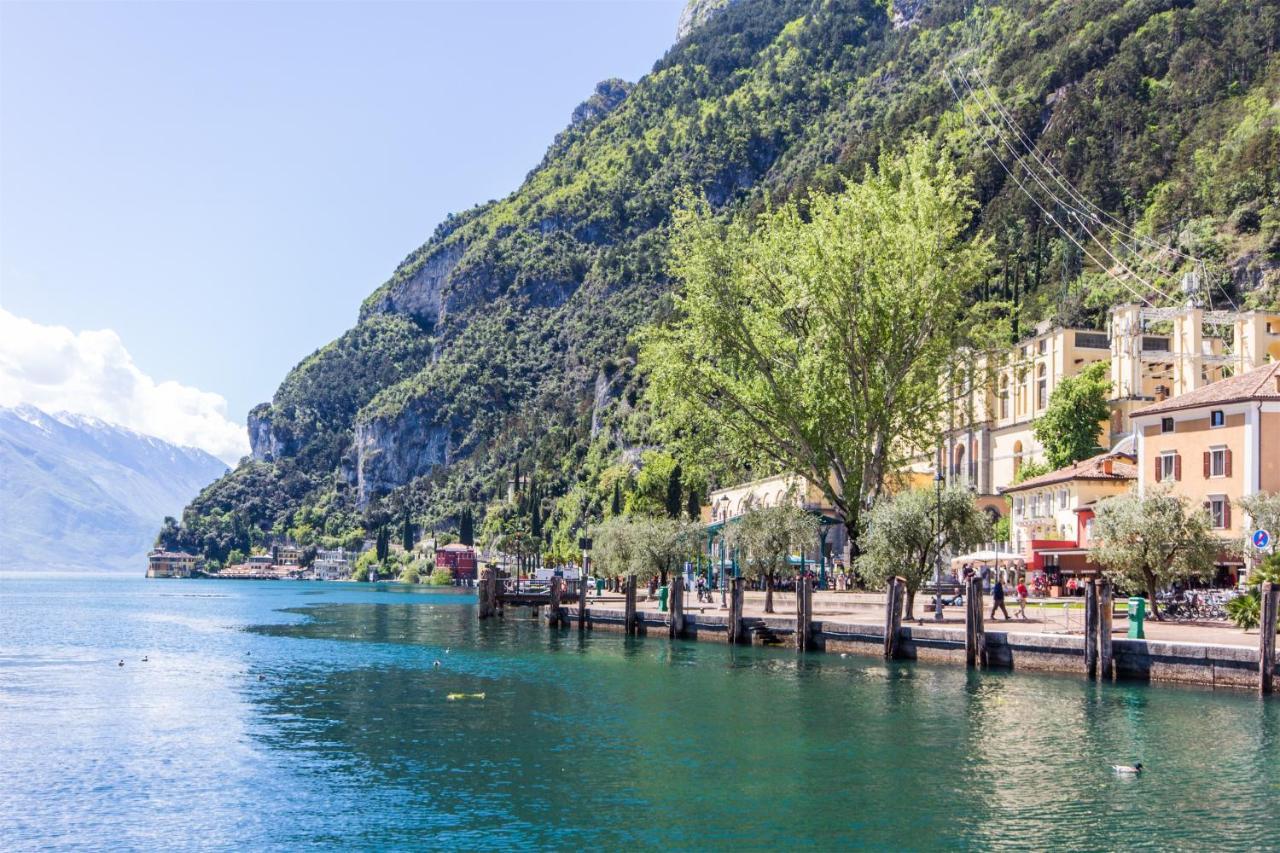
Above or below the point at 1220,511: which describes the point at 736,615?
below

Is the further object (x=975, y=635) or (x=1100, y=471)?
(x=1100, y=471)

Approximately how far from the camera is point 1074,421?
8712cm

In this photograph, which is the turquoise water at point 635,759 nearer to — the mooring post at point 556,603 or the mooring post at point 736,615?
the mooring post at point 736,615

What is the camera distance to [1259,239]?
12381cm

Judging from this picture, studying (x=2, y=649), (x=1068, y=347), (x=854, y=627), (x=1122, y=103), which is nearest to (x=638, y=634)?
(x=854, y=627)

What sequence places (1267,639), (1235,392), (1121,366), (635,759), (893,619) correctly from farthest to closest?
(1121,366) → (1235,392) → (893,619) → (1267,639) → (635,759)

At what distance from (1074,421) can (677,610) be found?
1570 inches

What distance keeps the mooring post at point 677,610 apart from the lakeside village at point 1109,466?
13.9ft

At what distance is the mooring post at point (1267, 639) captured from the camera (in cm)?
3428

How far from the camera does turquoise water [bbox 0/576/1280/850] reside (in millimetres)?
22859

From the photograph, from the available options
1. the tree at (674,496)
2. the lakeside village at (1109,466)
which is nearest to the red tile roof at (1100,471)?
the lakeside village at (1109,466)

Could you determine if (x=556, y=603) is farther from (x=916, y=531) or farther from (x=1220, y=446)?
(x=1220, y=446)

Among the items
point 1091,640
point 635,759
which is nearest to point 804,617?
point 1091,640

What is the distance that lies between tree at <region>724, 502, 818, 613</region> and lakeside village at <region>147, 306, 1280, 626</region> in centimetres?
51
